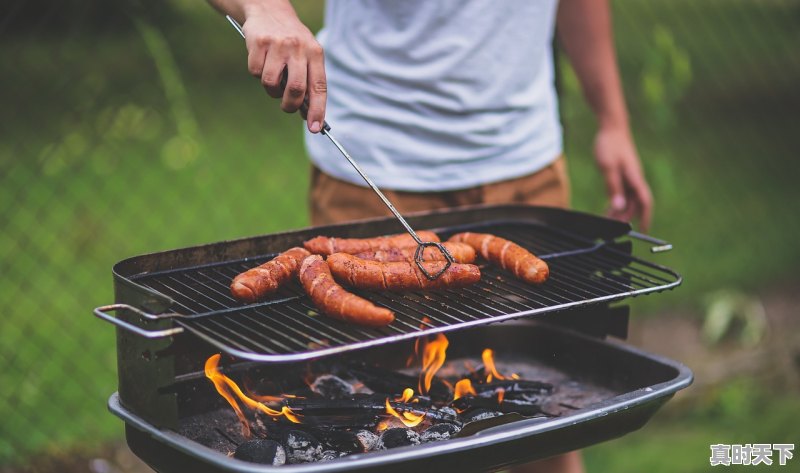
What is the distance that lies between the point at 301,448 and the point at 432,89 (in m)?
1.24

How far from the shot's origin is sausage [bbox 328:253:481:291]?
224cm

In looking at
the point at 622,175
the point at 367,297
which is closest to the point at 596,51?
the point at 622,175

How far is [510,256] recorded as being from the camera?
7.92ft

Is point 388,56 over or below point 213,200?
over

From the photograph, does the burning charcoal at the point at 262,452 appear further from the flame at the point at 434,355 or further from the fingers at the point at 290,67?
the fingers at the point at 290,67

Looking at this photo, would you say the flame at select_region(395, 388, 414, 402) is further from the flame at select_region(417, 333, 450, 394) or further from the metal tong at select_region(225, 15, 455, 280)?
the metal tong at select_region(225, 15, 455, 280)

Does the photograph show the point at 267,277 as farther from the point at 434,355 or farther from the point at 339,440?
the point at 434,355

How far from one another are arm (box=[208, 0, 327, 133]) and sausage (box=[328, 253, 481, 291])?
352 millimetres

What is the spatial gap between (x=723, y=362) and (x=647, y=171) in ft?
4.23

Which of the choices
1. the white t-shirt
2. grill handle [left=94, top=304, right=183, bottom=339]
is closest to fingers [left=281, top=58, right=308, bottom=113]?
grill handle [left=94, top=304, right=183, bottom=339]

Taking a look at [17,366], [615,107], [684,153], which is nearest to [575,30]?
[615,107]

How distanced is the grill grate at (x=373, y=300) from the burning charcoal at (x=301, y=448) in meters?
0.22

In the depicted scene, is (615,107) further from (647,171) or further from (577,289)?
(647,171)

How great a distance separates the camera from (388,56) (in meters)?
2.83
